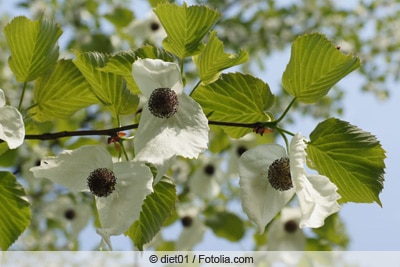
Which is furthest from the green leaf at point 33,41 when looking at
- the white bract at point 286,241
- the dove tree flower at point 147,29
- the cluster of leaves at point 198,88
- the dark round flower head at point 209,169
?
the dark round flower head at point 209,169

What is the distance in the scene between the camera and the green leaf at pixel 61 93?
31.9 inches

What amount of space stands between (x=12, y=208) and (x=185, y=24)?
1.25 ft

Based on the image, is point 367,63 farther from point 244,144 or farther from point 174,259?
point 174,259

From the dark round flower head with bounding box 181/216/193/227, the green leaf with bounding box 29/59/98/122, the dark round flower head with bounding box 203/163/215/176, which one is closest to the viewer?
the green leaf with bounding box 29/59/98/122

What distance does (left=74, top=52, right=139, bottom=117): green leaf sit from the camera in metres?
0.71

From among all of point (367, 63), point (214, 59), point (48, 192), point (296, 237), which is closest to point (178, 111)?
point (214, 59)

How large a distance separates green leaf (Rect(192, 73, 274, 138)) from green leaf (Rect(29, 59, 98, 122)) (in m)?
0.19

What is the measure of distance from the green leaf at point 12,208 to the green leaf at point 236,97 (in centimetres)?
30

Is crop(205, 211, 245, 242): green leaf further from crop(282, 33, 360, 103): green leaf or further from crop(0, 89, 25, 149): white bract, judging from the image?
crop(0, 89, 25, 149): white bract

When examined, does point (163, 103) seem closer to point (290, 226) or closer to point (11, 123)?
point (11, 123)

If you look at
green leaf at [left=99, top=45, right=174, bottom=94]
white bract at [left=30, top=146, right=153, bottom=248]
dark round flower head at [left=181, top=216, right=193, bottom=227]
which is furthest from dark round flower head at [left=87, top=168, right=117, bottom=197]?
dark round flower head at [left=181, top=216, right=193, bottom=227]

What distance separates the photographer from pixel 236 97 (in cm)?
73

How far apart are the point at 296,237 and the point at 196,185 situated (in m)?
0.65

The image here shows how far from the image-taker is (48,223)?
229 centimetres
